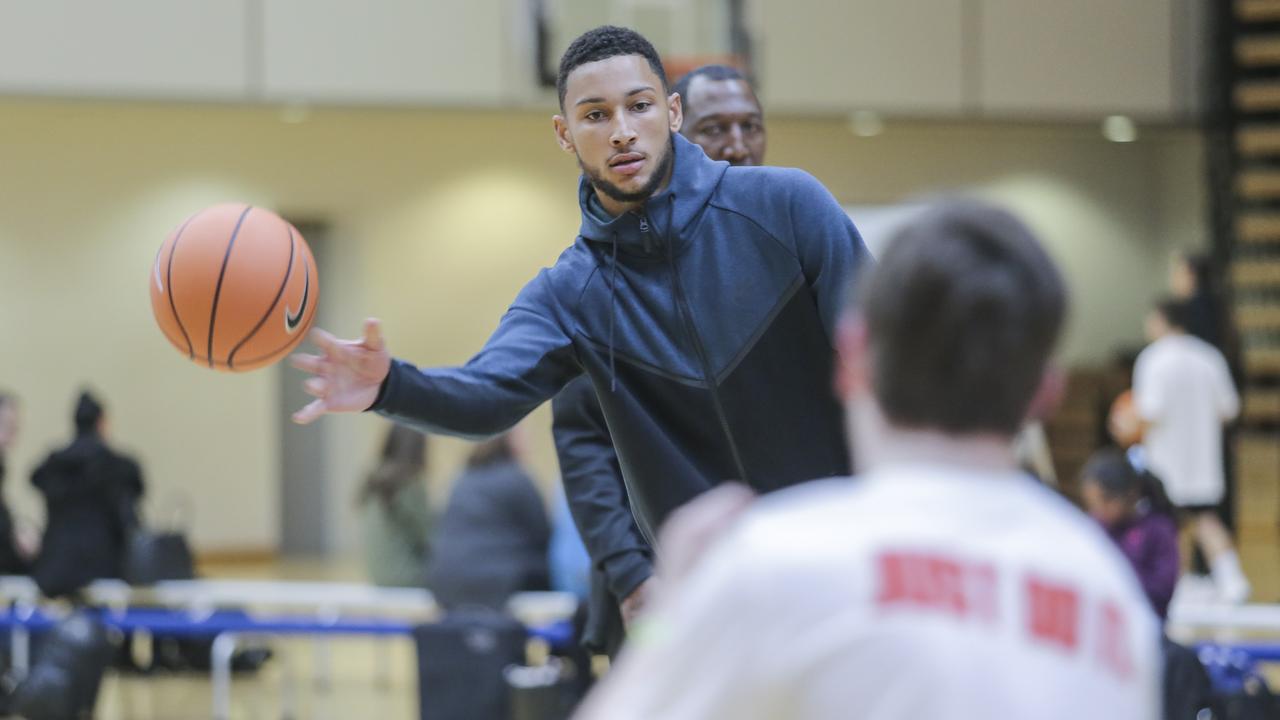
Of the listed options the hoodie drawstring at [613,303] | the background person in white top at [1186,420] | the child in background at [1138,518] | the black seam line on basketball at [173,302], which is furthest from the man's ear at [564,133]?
the background person in white top at [1186,420]

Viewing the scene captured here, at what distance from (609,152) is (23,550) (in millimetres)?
7177

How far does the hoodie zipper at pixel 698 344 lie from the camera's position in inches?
131

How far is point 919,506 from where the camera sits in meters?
1.51

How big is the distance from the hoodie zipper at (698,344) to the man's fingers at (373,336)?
0.77 m

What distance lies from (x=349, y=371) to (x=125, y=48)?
11.5m

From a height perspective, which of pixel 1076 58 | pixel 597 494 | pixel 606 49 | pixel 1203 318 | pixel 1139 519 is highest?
pixel 1076 58

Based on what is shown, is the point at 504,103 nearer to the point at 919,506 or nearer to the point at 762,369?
the point at 762,369

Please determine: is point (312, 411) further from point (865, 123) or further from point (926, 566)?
point (865, 123)

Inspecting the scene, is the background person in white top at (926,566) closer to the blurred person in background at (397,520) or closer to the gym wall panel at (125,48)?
the blurred person in background at (397,520)

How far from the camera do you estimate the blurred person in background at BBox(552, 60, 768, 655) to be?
4340 mm

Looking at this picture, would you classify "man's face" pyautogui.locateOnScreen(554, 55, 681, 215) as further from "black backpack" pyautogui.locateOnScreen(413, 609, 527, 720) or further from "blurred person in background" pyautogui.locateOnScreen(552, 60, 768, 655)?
"black backpack" pyautogui.locateOnScreen(413, 609, 527, 720)

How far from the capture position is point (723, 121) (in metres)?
4.50

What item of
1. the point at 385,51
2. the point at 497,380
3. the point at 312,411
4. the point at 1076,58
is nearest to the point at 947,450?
the point at 312,411

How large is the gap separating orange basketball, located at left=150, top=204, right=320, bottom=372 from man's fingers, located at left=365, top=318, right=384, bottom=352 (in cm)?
74
